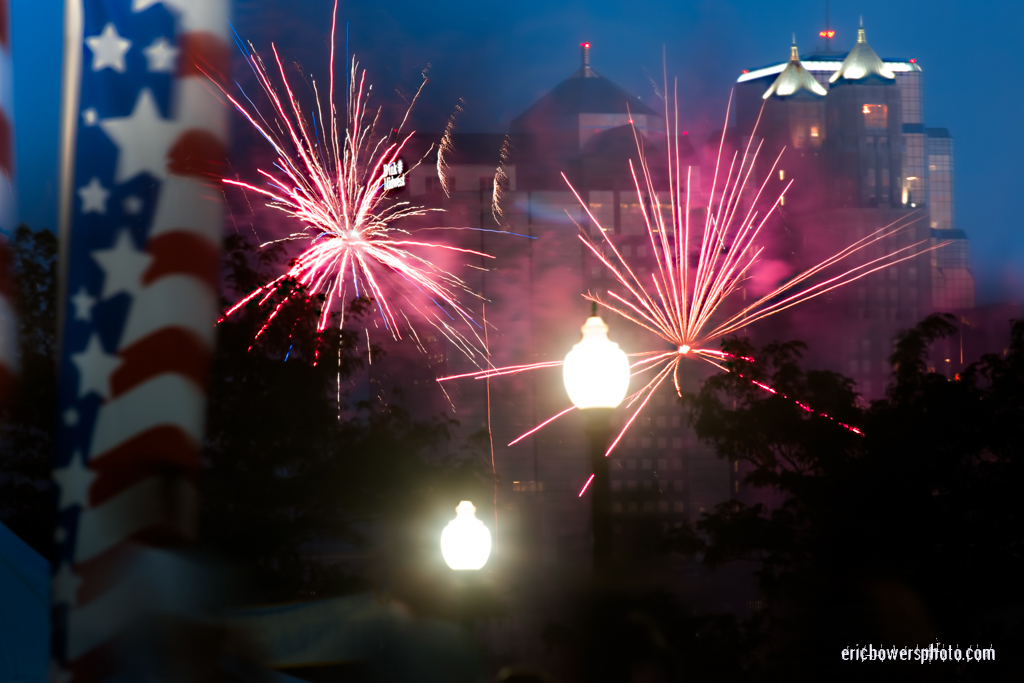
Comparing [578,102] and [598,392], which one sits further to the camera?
[578,102]

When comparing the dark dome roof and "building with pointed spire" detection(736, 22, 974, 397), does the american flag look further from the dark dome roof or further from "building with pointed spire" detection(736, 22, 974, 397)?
the dark dome roof

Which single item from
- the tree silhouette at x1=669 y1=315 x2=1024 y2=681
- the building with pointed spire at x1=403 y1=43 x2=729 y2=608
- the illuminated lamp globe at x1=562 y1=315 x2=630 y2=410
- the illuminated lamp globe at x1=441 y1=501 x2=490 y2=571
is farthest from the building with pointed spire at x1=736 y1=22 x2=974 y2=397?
the illuminated lamp globe at x1=562 y1=315 x2=630 y2=410

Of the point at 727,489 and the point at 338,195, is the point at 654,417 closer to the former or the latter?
the point at 727,489

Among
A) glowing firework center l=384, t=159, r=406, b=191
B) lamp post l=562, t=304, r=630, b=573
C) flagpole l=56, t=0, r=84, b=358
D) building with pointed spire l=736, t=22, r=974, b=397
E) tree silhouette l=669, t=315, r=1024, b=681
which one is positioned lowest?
tree silhouette l=669, t=315, r=1024, b=681

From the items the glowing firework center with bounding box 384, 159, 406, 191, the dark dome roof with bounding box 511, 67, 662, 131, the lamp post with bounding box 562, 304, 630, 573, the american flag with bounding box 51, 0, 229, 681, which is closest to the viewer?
the american flag with bounding box 51, 0, 229, 681

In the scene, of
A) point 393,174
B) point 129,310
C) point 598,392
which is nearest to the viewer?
point 129,310

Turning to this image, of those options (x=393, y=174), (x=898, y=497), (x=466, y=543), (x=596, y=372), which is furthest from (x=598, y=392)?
(x=898, y=497)

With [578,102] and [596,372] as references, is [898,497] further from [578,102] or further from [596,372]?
[578,102]
